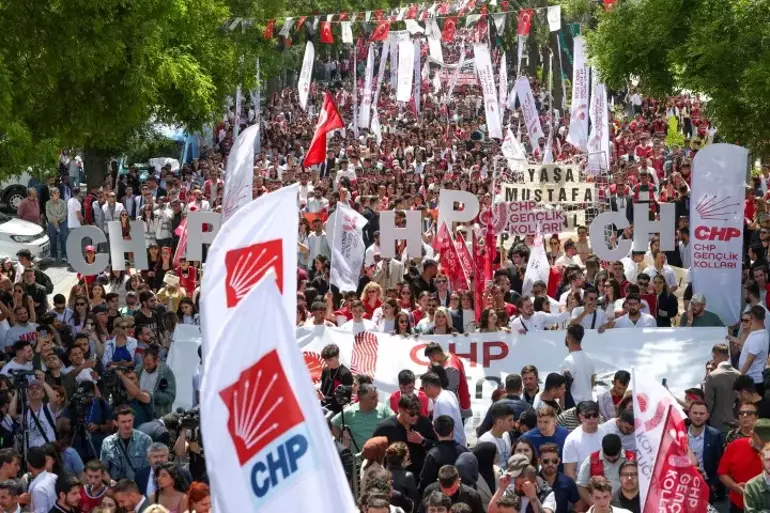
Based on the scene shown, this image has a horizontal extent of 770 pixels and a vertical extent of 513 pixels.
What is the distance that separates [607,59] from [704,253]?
931cm

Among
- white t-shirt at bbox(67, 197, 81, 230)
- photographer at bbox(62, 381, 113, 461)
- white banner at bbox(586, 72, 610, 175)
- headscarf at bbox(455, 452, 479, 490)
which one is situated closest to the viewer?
headscarf at bbox(455, 452, 479, 490)

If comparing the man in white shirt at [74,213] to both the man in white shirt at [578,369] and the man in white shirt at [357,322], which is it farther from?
the man in white shirt at [578,369]

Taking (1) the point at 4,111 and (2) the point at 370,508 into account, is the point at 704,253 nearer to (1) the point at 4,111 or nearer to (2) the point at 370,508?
(1) the point at 4,111

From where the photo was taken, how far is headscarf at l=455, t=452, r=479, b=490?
9938mm

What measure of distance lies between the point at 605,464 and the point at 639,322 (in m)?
4.47

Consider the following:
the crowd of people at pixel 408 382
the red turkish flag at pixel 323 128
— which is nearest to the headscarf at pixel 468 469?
the crowd of people at pixel 408 382

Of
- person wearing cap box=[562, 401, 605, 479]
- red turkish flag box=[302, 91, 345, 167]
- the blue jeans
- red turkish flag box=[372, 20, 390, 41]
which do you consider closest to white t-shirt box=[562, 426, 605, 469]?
person wearing cap box=[562, 401, 605, 479]

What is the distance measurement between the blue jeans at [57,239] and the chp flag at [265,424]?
63.8ft

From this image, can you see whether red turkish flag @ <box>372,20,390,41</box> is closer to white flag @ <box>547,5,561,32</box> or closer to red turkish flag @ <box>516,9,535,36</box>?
red turkish flag @ <box>516,9,535,36</box>

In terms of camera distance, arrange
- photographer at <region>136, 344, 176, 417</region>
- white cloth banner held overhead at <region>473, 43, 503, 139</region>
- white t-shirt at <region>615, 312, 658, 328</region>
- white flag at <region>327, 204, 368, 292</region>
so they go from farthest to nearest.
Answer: white cloth banner held overhead at <region>473, 43, 503, 139</region> → white flag at <region>327, 204, 368, 292</region> → white t-shirt at <region>615, 312, 658, 328</region> → photographer at <region>136, 344, 176, 417</region>

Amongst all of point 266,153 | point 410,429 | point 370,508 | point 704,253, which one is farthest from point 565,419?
point 266,153

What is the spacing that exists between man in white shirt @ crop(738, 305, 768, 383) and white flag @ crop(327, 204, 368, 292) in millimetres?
5506

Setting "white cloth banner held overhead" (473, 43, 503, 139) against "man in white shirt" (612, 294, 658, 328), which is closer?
"man in white shirt" (612, 294, 658, 328)

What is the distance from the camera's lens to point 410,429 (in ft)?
35.4
